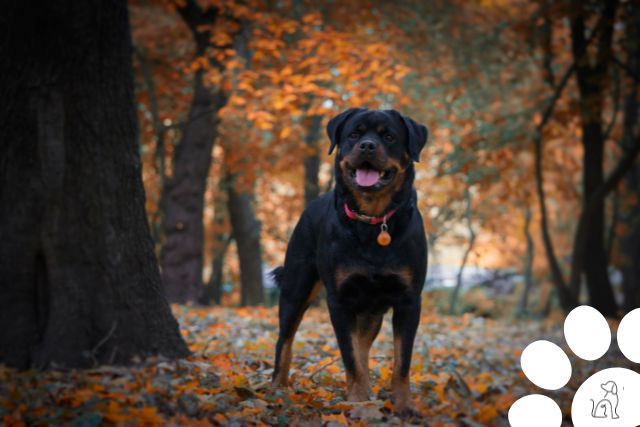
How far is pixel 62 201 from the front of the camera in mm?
5473

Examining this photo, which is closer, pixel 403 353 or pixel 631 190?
pixel 403 353

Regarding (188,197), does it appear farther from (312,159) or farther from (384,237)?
(384,237)

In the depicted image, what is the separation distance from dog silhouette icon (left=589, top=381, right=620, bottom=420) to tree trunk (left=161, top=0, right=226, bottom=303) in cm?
971

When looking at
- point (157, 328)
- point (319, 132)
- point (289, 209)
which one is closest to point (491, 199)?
point (289, 209)

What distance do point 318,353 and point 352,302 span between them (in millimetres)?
2446

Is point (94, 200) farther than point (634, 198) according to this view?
No

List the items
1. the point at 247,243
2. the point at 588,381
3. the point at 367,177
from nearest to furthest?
the point at 588,381
the point at 367,177
the point at 247,243

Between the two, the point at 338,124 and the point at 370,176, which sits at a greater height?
the point at 338,124

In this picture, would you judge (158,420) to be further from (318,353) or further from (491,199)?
(491,199)

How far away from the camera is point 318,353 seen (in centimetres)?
718

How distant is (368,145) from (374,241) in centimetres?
63

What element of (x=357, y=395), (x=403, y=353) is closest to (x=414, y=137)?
(x=403, y=353)

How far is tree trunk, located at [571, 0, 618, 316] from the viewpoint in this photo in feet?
47.1

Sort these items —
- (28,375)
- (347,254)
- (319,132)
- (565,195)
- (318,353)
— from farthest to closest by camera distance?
1. (565,195)
2. (319,132)
3. (318,353)
4. (28,375)
5. (347,254)
